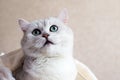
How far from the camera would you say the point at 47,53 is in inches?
25.7

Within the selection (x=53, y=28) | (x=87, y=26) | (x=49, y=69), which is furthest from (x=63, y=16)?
(x=87, y=26)

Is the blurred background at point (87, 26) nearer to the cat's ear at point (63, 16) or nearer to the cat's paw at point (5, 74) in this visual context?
the cat's ear at point (63, 16)

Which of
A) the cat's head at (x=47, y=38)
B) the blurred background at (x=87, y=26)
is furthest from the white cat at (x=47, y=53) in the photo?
the blurred background at (x=87, y=26)

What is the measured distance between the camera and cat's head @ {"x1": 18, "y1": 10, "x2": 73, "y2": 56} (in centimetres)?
65

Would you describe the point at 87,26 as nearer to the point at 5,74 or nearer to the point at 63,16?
the point at 63,16

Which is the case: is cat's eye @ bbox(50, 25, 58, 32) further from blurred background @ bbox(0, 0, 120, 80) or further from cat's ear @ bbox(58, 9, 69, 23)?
blurred background @ bbox(0, 0, 120, 80)

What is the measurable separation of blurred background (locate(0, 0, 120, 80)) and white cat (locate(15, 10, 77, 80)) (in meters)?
0.83

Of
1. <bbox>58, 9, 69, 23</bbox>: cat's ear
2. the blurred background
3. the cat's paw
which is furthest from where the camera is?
the blurred background

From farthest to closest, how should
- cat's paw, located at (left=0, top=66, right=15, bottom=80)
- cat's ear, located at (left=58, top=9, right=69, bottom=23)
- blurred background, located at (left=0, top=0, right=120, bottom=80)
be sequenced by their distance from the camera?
blurred background, located at (left=0, top=0, right=120, bottom=80) → cat's ear, located at (left=58, top=9, right=69, bottom=23) → cat's paw, located at (left=0, top=66, right=15, bottom=80)

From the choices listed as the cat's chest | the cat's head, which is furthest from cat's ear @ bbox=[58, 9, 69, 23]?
the cat's chest

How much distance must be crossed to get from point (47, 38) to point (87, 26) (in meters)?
0.89

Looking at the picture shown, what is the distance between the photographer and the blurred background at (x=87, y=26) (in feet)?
4.95

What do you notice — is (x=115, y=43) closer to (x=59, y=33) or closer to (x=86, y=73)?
(x=86, y=73)

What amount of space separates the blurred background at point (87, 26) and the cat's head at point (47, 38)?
0.81 m
